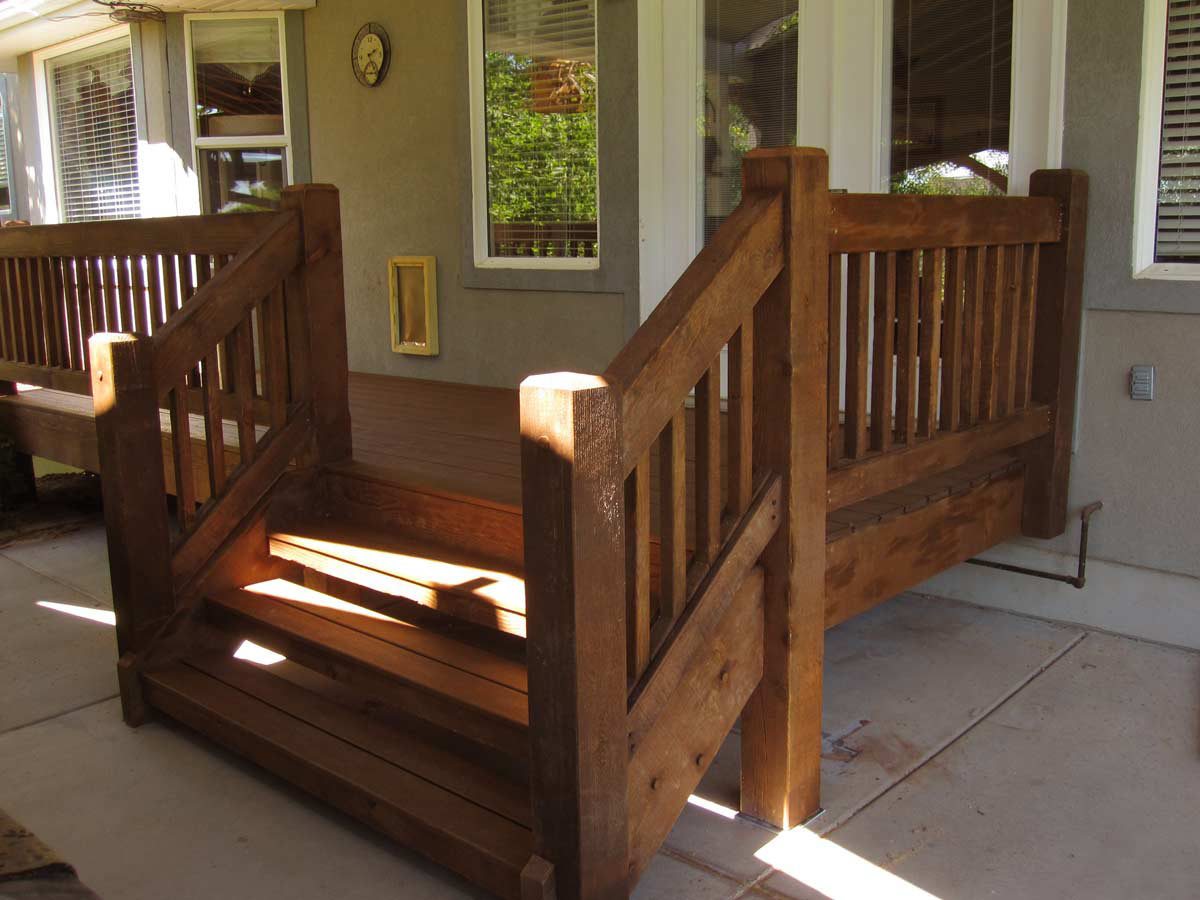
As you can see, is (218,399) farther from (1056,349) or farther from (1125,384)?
(1125,384)

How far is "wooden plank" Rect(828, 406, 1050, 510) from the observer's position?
8.63 feet

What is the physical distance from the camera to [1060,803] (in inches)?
102

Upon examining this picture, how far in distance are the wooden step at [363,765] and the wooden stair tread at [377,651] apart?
121 mm

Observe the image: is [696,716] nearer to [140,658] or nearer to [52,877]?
[52,877]

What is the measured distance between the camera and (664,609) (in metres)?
2.25

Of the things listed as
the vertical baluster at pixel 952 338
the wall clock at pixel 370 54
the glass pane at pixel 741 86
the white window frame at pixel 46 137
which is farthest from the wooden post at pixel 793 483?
the white window frame at pixel 46 137

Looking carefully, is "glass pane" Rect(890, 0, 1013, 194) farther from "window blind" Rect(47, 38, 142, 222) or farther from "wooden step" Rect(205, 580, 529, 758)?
"window blind" Rect(47, 38, 142, 222)

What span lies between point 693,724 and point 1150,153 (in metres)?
2.26

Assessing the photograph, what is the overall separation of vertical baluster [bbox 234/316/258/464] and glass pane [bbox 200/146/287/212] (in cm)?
356

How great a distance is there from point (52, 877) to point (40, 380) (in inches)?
153

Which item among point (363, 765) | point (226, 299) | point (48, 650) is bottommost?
point (48, 650)

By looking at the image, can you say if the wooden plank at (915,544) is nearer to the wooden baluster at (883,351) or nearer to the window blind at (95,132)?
the wooden baluster at (883,351)

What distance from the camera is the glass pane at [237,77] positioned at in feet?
21.8

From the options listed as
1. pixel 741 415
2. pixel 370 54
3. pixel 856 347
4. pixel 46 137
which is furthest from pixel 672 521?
pixel 46 137
